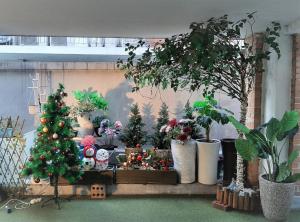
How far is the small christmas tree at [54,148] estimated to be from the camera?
3.93m

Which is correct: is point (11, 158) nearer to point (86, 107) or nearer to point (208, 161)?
Result: point (86, 107)

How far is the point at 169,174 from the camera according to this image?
14.8 ft

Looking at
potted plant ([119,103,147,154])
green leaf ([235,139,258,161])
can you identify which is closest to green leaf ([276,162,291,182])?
green leaf ([235,139,258,161])

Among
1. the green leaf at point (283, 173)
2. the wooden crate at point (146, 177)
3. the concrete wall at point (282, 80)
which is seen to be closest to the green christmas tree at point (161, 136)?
the wooden crate at point (146, 177)

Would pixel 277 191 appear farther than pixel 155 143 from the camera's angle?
No

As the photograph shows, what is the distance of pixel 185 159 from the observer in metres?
4.51

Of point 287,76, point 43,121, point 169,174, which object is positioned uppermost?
point 287,76

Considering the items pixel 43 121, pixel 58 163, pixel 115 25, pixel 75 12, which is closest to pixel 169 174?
pixel 58 163

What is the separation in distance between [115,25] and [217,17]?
4.20 ft

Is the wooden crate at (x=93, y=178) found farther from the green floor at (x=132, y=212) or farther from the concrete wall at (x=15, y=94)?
the concrete wall at (x=15, y=94)

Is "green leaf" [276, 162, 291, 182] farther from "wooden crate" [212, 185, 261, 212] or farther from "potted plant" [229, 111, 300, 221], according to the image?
"wooden crate" [212, 185, 261, 212]

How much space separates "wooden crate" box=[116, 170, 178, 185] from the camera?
4.49m

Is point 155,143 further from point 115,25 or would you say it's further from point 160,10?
point 160,10

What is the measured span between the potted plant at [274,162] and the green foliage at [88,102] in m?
2.36
